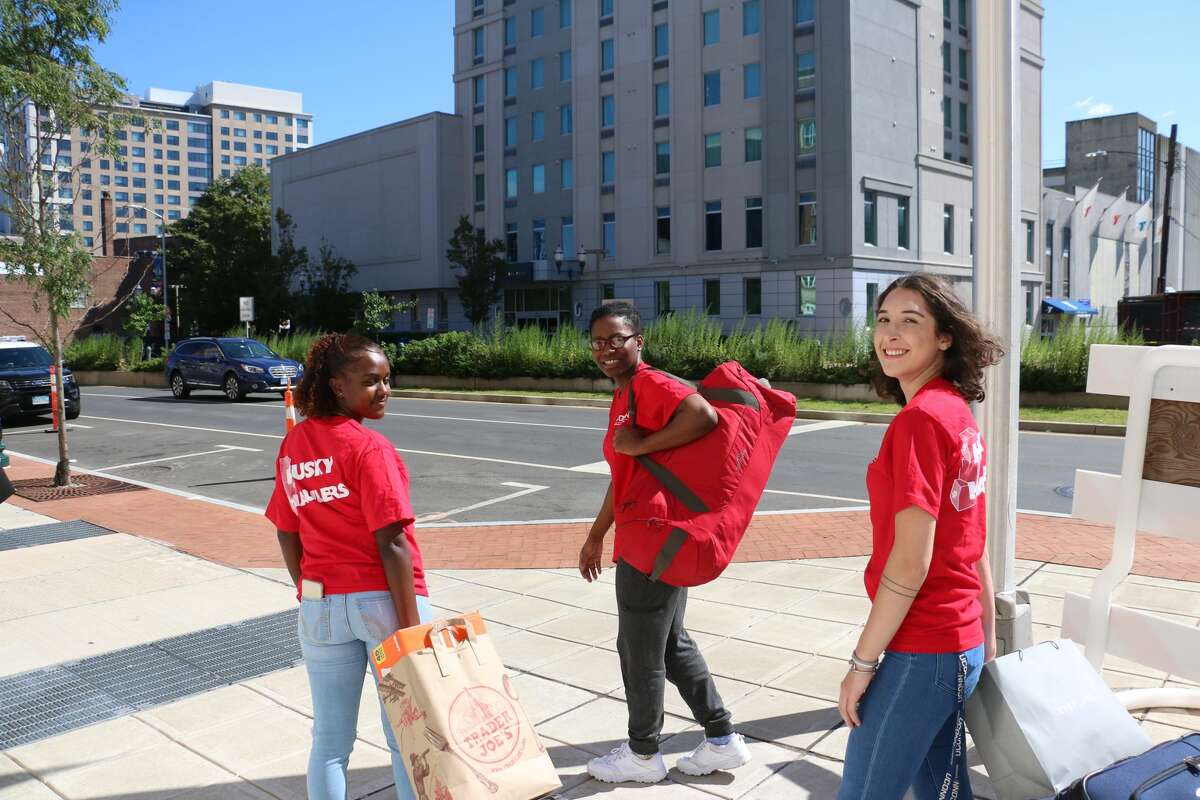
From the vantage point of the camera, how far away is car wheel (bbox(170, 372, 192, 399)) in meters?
27.7

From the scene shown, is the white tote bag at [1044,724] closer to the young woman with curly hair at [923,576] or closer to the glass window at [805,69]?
the young woman with curly hair at [923,576]

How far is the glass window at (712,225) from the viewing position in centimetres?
4259

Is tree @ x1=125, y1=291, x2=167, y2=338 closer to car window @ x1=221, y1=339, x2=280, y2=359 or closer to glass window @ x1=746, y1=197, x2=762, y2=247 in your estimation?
car window @ x1=221, y1=339, x2=280, y2=359

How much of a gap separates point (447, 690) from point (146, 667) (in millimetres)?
3440

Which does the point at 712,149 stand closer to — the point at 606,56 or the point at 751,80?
the point at 751,80

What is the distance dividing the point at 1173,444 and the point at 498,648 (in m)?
3.50

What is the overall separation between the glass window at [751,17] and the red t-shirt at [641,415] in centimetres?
4062

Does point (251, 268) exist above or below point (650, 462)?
above

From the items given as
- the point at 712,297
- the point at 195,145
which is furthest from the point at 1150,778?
the point at 195,145

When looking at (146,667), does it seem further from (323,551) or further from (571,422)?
(571,422)

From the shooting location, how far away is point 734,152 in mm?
41688

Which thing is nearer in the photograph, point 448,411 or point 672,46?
point 448,411

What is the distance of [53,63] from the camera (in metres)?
11.1

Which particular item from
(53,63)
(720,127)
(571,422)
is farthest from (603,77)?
(53,63)
